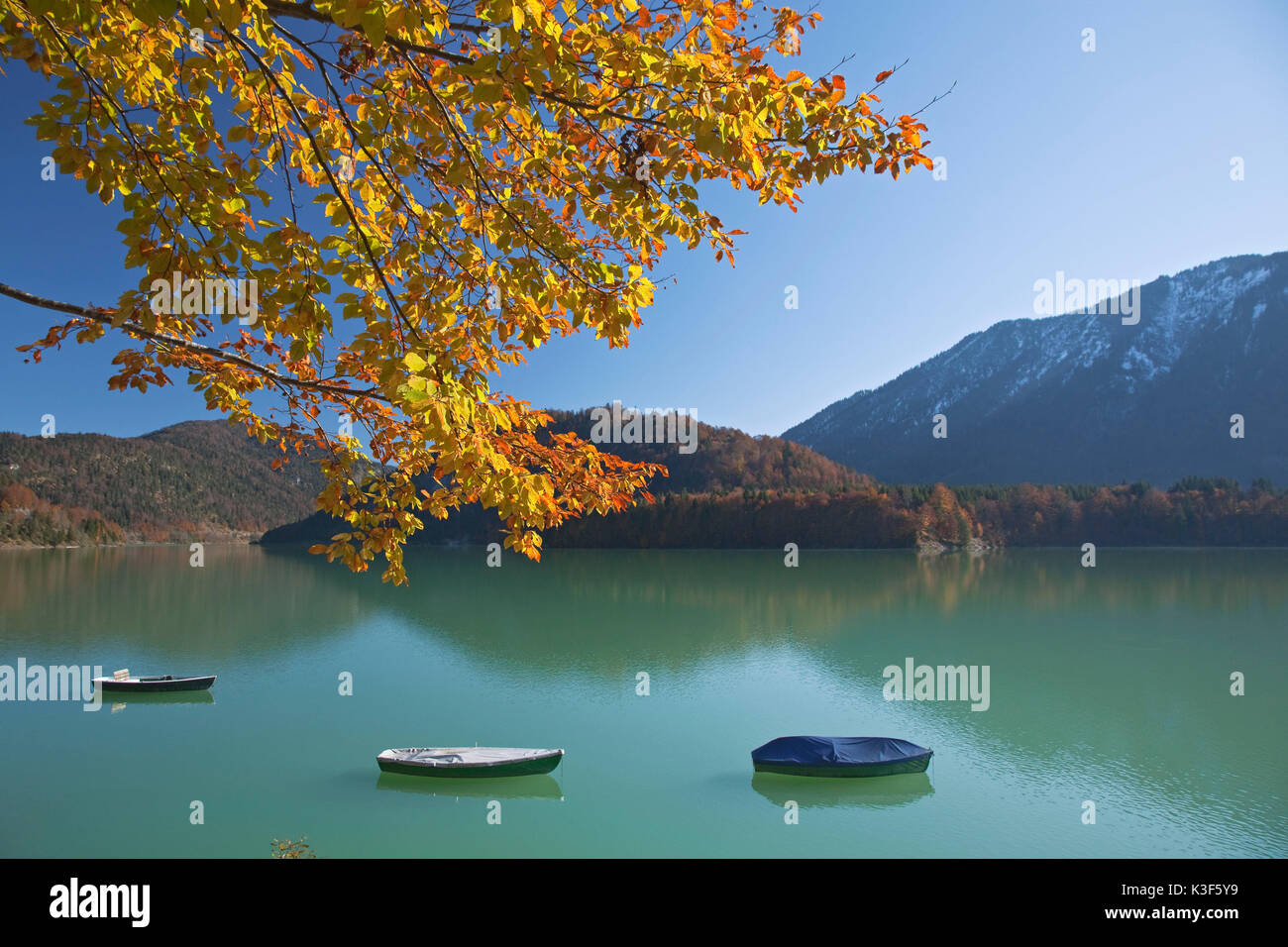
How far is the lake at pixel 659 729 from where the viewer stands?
34.5ft

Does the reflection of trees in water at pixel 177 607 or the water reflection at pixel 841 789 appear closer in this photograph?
the water reflection at pixel 841 789

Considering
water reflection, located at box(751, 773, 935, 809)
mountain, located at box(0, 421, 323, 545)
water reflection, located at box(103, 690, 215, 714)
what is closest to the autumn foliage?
water reflection, located at box(751, 773, 935, 809)

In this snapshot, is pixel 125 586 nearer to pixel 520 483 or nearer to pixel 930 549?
pixel 520 483

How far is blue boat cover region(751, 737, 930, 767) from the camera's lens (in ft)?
39.7

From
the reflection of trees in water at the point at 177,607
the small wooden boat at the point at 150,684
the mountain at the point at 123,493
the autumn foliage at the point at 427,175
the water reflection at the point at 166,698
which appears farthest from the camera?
the mountain at the point at 123,493

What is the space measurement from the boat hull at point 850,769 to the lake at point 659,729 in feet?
0.91

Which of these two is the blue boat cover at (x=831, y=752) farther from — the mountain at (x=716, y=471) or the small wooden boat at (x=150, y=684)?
the mountain at (x=716, y=471)

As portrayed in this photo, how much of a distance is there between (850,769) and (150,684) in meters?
18.0

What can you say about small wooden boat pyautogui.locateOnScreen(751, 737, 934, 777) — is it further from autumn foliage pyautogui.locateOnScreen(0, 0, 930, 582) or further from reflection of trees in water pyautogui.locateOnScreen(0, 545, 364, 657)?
reflection of trees in water pyautogui.locateOnScreen(0, 545, 364, 657)

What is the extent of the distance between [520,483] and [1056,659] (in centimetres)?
2532

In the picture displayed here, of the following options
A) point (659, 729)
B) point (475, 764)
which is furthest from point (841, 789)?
point (475, 764)

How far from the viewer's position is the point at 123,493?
15550cm

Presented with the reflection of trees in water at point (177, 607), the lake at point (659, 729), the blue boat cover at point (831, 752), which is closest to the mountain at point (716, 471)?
the reflection of trees in water at point (177, 607)

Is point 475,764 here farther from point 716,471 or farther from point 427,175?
point 716,471
